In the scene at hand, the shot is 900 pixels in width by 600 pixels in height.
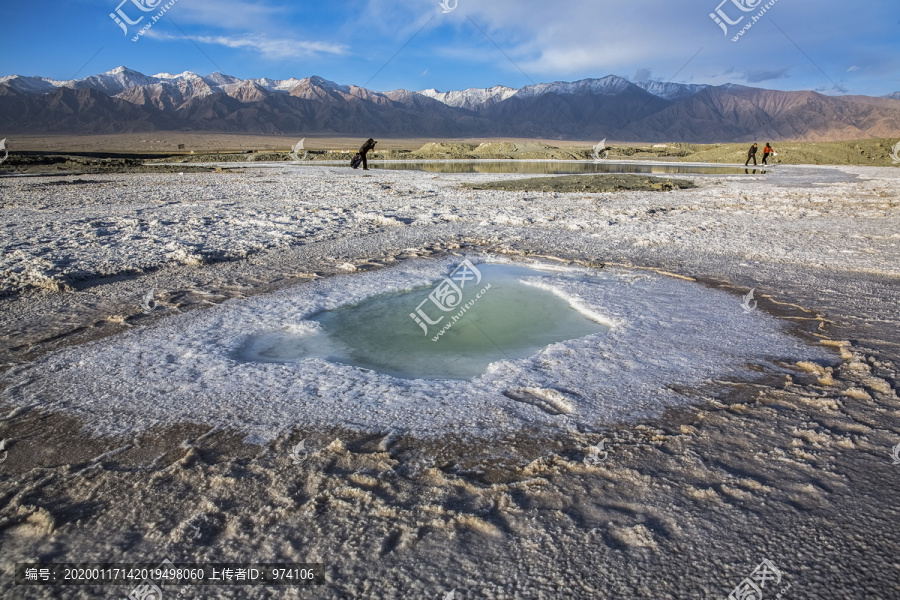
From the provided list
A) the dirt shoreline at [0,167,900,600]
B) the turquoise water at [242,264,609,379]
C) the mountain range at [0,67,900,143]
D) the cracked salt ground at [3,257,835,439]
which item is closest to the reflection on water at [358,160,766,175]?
the turquoise water at [242,264,609,379]

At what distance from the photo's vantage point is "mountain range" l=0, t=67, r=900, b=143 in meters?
116

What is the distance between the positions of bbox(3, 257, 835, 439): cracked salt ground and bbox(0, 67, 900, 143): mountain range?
127m

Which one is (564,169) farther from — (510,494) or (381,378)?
(510,494)

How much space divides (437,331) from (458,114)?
17138cm

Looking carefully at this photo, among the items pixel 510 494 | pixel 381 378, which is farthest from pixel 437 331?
pixel 510 494

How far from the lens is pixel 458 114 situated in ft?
541

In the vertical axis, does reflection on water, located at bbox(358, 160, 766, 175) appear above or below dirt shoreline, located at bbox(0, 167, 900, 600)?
above

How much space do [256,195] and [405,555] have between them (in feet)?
38.5

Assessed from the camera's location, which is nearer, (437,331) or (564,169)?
(437,331)

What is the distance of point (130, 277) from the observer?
17.2 feet

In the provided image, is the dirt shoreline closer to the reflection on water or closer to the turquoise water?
the turquoise water

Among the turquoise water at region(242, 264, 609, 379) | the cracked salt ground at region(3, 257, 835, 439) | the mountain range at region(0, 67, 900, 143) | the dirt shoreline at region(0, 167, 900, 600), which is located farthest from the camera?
the mountain range at region(0, 67, 900, 143)

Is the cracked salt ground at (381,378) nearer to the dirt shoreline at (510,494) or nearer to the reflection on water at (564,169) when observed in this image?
the dirt shoreline at (510,494)

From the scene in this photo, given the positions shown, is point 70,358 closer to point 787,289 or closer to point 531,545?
Result: point 531,545
